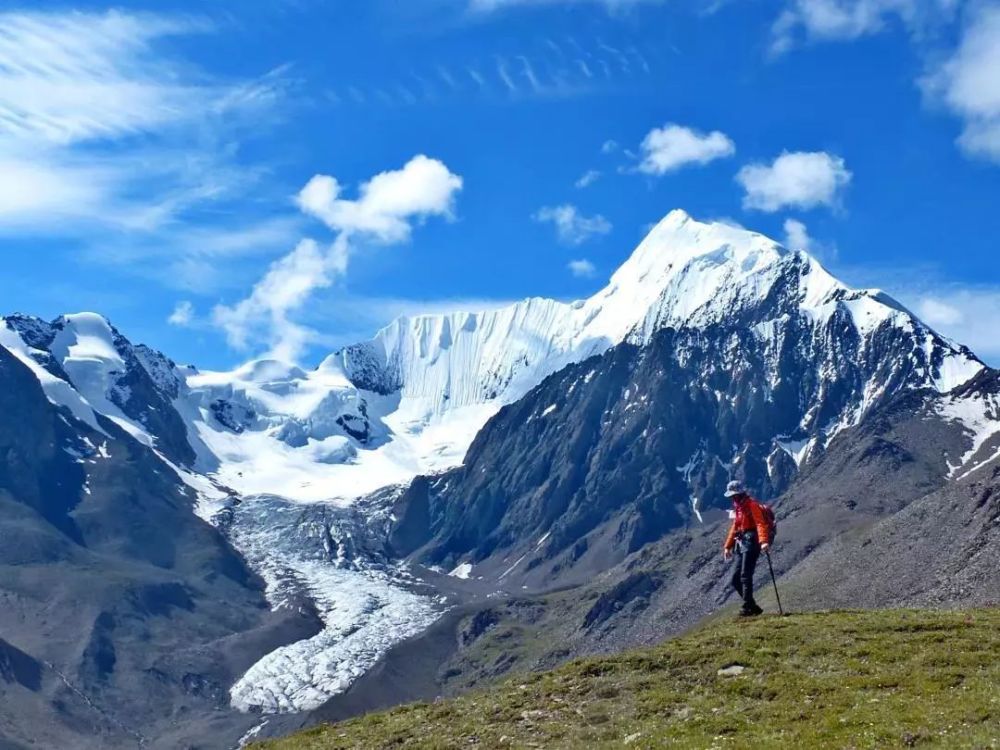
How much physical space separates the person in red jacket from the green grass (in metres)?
1.75

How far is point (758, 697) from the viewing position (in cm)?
4084

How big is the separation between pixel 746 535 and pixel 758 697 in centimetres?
1133

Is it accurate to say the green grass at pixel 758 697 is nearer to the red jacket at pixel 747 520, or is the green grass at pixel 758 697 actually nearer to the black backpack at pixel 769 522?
the black backpack at pixel 769 522

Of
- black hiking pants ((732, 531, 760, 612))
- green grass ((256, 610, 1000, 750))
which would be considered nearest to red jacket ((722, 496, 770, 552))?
black hiking pants ((732, 531, 760, 612))

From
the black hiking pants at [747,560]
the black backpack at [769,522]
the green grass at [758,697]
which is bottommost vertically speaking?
the green grass at [758,697]

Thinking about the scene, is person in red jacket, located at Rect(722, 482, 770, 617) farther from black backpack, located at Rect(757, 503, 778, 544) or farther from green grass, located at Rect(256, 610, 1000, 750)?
green grass, located at Rect(256, 610, 1000, 750)

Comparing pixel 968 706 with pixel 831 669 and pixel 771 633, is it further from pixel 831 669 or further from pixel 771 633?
pixel 771 633

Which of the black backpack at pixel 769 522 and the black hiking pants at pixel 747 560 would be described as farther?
the black hiking pants at pixel 747 560

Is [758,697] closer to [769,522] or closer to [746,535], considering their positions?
[769,522]

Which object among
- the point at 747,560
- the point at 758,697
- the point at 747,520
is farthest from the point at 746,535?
the point at 758,697

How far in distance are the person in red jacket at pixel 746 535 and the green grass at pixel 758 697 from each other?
1.75m

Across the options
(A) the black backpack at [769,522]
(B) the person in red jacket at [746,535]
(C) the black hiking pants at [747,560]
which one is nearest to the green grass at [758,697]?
(C) the black hiking pants at [747,560]

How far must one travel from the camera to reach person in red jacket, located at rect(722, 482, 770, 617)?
51.1m

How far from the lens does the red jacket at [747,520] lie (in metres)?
51.0
